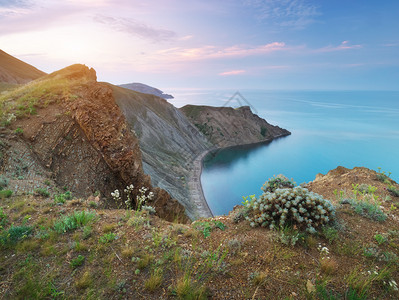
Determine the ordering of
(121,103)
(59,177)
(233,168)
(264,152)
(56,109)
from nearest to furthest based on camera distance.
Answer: (59,177), (56,109), (121,103), (233,168), (264,152)

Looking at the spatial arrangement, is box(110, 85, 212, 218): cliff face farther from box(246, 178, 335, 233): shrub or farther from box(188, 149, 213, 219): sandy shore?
box(246, 178, 335, 233): shrub

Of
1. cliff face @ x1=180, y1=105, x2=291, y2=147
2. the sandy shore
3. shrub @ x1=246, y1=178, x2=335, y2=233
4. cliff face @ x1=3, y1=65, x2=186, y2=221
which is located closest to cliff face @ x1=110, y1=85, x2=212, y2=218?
the sandy shore

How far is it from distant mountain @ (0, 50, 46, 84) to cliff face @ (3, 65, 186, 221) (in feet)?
190

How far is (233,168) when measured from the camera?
69188 millimetres

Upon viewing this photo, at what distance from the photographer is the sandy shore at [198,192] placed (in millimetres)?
37875

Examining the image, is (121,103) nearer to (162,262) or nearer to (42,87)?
(42,87)

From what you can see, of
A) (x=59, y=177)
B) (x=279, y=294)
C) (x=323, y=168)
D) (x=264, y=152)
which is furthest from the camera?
(x=264, y=152)

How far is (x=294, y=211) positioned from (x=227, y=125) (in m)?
88.7

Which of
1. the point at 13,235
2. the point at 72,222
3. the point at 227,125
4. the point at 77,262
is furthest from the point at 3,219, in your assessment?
the point at 227,125

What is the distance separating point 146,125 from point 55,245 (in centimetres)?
5576

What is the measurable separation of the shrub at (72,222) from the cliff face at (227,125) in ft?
260

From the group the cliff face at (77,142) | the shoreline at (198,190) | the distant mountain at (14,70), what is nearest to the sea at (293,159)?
the shoreline at (198,190)

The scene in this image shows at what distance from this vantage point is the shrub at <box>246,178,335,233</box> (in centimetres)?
484

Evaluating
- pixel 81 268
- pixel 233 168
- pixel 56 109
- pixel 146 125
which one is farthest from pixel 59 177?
pixel 233 168
